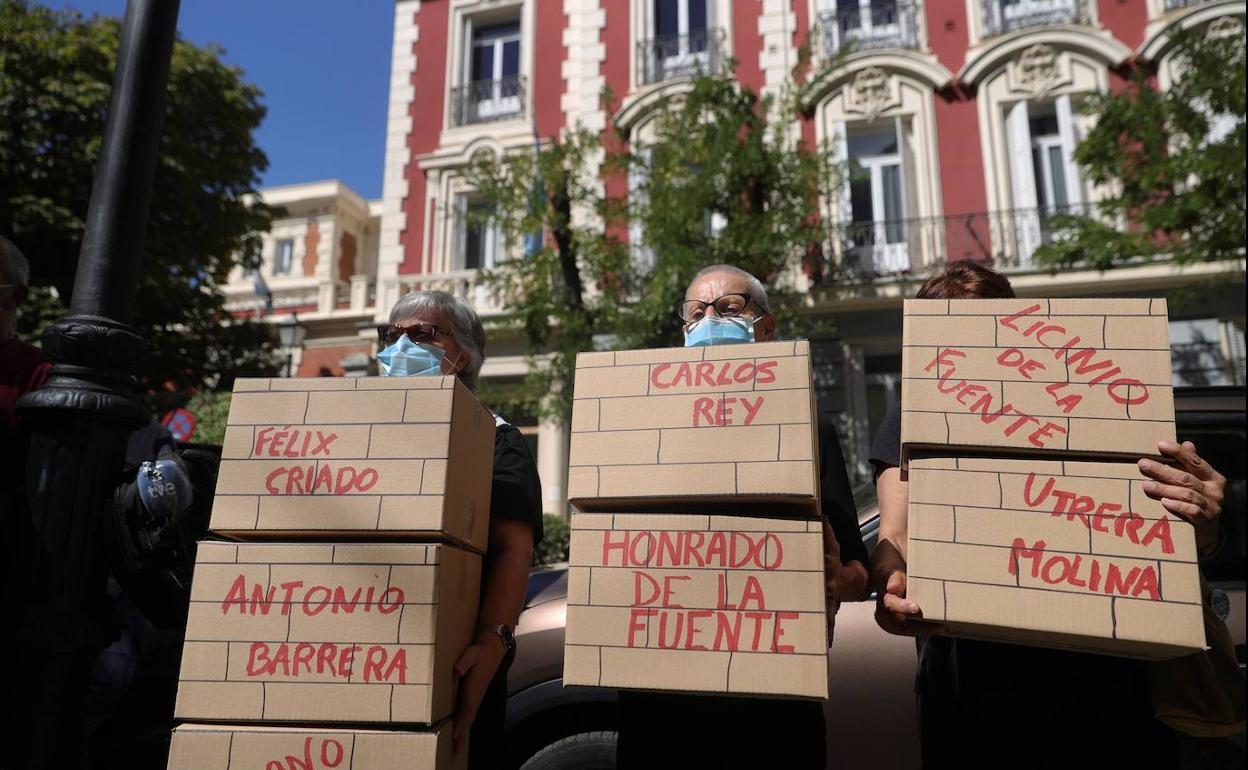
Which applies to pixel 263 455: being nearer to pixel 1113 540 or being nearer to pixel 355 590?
pixel 355 590

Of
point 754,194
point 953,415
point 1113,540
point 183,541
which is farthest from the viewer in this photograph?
point 754,194

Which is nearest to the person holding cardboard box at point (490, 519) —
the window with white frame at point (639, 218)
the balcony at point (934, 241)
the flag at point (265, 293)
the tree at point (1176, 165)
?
the tree at point (1176, 165)

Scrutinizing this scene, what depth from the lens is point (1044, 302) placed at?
1.73 meters

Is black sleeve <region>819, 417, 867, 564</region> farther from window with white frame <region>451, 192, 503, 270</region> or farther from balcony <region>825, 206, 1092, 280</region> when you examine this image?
window with white frame <region>451, 192, 503, 270</region>

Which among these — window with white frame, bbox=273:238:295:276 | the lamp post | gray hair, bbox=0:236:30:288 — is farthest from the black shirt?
window with white frame, bbox=273:238:295:276

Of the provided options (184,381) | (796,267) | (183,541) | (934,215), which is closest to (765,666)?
(183,541)

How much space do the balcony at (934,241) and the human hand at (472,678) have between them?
10.5m

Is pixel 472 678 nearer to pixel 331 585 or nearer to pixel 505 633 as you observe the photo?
pixel 505 633

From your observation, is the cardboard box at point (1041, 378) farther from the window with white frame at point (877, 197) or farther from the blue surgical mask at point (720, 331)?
the window with white frame at point (877, 197)

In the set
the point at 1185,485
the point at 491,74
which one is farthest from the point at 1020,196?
the point at 1185,485

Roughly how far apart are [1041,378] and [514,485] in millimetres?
1294

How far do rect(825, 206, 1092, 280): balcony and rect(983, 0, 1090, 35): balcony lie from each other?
3.00 meters

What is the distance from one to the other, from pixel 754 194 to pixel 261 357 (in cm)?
1002

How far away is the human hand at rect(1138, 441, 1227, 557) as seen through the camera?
157 cm
